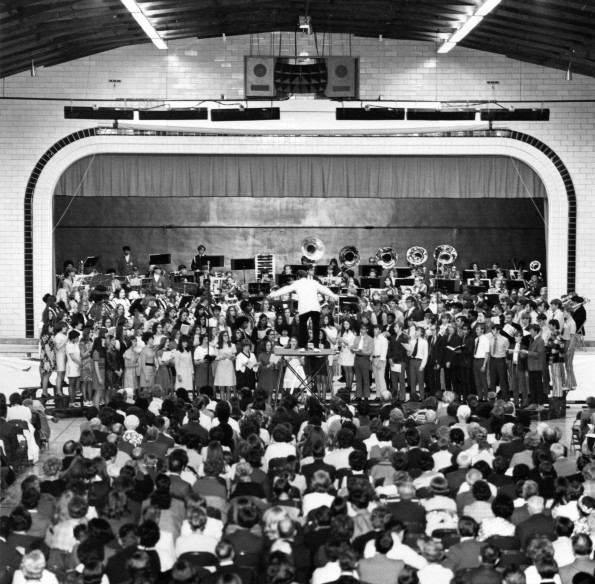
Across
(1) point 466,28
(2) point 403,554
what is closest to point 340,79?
(1) point 466,28

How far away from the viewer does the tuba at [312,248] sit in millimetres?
30984

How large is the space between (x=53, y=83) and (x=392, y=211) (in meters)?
9.98

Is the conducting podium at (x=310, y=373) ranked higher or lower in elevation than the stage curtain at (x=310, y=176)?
lower

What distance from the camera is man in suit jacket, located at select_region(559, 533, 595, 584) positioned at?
9.05 meters

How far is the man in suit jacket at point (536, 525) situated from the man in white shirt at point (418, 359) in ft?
34.0

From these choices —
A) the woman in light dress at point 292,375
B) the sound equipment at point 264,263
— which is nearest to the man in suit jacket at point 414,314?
the woman in light dress at point 292,375

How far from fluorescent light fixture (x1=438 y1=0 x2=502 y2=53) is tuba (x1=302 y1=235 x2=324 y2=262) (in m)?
6.03

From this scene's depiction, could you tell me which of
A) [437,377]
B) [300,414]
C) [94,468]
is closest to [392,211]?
[437,377]

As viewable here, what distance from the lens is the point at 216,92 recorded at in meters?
29.5

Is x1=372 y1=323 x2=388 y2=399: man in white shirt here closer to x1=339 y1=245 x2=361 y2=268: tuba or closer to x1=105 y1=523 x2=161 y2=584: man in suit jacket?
x1=339 y1=245 x2=361 y2=268: tuba

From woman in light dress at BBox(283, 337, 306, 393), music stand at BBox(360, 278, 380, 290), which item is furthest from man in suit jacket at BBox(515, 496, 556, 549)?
music stand at BBox(360, 278, 380, 290)

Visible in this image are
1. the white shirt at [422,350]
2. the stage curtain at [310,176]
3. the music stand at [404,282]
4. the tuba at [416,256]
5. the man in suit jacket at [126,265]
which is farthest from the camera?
the tuba at [416,256]

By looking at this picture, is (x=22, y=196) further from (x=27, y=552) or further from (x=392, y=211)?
(x=27, y=552)

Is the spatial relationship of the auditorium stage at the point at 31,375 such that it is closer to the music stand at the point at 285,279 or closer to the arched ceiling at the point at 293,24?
the music stand at the point at 285,279
